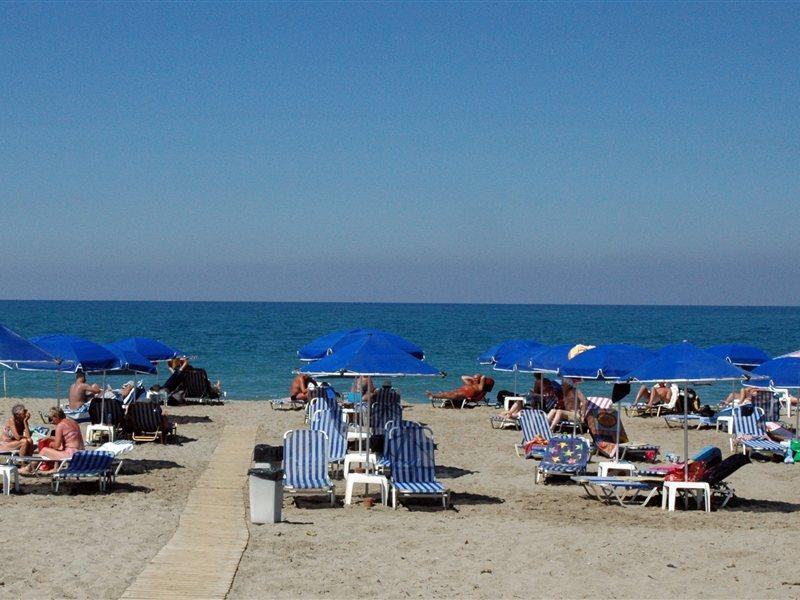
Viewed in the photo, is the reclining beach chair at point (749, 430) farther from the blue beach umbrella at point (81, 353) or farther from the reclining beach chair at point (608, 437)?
the blue beach umbrella at point (81, 353)

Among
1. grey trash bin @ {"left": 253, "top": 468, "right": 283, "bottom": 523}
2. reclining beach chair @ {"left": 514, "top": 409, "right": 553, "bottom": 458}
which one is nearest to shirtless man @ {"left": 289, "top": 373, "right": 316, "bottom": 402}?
reclining beach chair @ {"left": 514, "top": 409, "right": 553, "bottom": 458}

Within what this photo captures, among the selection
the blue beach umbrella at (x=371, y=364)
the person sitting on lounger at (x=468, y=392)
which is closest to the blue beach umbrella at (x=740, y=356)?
the person sitting on lounger at (x=468, y=392)

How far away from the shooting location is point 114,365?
15734 millimetres

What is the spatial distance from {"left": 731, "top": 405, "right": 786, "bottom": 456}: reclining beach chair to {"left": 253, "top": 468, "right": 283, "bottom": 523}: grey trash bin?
8636mm

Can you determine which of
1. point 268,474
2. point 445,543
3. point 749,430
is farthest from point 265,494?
point 749,430

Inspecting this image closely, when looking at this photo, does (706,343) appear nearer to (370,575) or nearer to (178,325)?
(178,325)

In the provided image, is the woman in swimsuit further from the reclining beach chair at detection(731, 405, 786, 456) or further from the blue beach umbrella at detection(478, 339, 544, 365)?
the blue beach umbrella at detection(478, 339, 544, 365)

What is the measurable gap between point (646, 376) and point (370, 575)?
15.7 feet

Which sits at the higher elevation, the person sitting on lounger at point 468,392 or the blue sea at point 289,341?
the blue sea at point 289,341

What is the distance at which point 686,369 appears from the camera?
38.8ft

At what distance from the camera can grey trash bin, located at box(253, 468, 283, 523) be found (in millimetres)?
10477

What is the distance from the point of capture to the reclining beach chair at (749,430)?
16.4 m

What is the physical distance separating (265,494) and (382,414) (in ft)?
20.6

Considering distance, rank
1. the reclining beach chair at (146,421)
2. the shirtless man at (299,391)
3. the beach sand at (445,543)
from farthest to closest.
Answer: the shirtless man at (299,391)
the reclining beach chair at (146,421)
the beach sand at (445,543)
